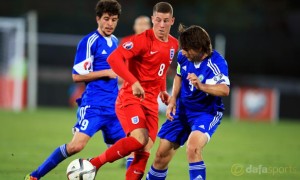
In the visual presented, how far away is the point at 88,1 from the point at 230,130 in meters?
10.9

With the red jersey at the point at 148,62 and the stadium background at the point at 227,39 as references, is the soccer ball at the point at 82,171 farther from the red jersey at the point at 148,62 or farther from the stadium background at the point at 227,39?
the stadium background at the point at 227,39

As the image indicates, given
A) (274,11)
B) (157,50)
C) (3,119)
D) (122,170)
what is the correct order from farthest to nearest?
(274,11)
(3,119)
(122,170)
(157,50)

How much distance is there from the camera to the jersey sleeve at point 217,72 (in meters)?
6.76

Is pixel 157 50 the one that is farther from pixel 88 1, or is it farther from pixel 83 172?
pixel 88 1

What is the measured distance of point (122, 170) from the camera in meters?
9.40

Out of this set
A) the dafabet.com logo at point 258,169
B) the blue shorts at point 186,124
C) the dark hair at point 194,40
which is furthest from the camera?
the dafabet.com logo at point 258,169

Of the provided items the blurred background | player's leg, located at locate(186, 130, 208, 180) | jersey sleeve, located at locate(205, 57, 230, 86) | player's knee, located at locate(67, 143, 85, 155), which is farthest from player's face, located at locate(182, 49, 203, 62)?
the blurred background

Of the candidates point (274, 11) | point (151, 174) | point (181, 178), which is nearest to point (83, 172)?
point (151, 174)

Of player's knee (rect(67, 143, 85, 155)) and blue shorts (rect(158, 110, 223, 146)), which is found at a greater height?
blue shorts (rect(158, 110, 223, 146))

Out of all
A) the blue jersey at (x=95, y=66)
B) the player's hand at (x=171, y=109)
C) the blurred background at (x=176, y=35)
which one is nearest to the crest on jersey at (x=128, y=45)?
the blue jersey at (x=95, y=66)

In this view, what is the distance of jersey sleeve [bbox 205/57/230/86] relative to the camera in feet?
22.2

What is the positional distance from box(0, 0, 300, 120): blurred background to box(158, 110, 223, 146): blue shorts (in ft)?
51.8

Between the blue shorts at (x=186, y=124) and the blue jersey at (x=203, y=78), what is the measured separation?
74 mm

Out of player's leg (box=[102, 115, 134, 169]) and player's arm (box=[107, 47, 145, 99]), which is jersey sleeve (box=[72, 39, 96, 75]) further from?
player's leg (box=[102, 115, 134, 169])
